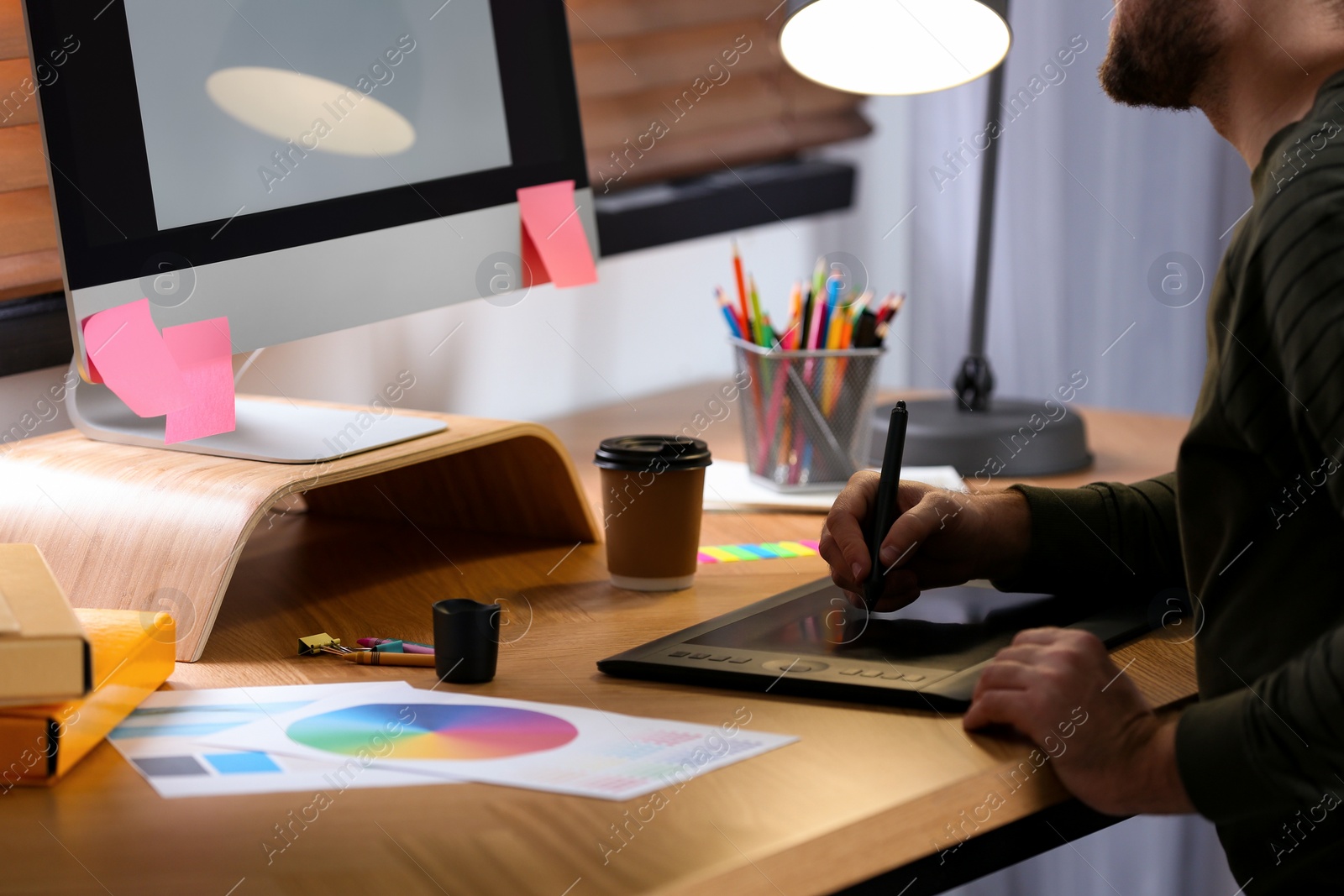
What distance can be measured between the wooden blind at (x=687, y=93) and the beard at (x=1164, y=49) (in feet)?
1.76

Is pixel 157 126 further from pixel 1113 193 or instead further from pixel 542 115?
pixel 1113 193

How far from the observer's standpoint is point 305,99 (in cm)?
99

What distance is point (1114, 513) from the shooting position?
961 millimetres

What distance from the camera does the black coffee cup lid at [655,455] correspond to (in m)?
0.98

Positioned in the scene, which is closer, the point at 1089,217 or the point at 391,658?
the point at 391,658

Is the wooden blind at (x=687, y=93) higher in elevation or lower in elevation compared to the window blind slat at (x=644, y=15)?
lower

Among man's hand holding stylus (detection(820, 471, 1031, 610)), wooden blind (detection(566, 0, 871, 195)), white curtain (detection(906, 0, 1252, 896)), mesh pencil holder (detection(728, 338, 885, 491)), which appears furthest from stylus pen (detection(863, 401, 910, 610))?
white curtain (detection(906, 0, 1252, 896))

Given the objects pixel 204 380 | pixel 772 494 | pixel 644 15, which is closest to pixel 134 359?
pixel 204 380

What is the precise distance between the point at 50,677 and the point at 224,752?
0.09 m

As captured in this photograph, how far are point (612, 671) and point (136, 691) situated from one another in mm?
262

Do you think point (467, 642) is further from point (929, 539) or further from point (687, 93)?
point (687, 93)

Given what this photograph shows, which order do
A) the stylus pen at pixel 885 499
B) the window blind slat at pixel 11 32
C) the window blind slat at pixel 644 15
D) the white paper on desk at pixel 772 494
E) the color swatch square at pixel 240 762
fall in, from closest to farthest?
the color swatch square at pixel 240 762 < the stylus pen at pixel 885 499 < the window blind slat at pixel 11 32 < the white paper on desk at pixel 772 494 < the window blind slat at pixel 644 15

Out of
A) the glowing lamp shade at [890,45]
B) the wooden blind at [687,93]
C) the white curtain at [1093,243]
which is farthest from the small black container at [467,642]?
the white curtain at [1093,243]

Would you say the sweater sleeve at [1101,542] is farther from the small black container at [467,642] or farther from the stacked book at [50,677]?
the stacked book at [50,677]
